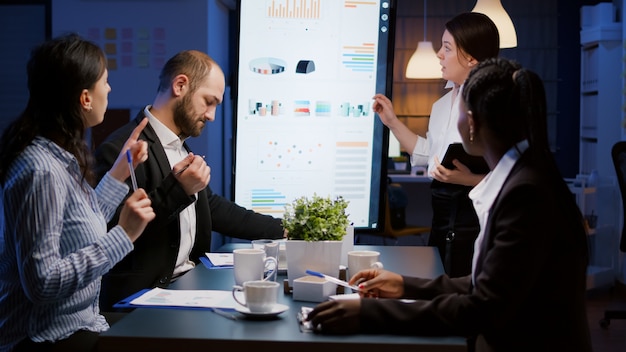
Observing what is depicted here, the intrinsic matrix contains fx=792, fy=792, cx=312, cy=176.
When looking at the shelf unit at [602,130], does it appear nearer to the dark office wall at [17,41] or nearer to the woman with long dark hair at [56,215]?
the dark office wall at [17,41]

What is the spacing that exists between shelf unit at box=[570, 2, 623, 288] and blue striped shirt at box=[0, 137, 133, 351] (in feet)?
16.2

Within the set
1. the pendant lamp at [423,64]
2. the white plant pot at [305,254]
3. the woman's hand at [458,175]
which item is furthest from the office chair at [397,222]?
the white plant pot at [305,254]

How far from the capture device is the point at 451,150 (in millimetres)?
2885

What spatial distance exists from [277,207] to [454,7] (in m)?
5.77

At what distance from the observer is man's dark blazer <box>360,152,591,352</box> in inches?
60.9

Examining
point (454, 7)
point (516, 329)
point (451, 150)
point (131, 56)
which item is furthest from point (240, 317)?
point (454, 7)

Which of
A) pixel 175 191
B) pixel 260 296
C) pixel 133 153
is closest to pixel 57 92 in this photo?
pixel 133 153

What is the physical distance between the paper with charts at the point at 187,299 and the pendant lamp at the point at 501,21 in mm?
2548

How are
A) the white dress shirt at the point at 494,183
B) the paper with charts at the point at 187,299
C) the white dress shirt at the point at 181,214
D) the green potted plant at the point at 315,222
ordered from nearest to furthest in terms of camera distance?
the white dress shirt at the point at 494,183
the paper with charts at the point at 187,299
the green potted plant at the point at 315,222
the white dress shirt at the point at 181,214

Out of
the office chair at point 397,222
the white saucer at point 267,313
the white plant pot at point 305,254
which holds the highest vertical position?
the white plant pot at point 305,254

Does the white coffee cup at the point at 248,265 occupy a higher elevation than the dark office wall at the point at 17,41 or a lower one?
lower

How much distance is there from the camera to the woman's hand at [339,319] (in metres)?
1.63

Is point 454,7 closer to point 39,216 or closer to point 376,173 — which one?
point 376,173

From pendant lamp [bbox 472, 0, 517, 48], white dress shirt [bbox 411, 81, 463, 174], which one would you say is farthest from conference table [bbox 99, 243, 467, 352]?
pendant lamp [bbox 472, 0, 517, 48]
